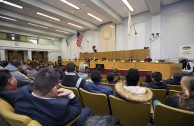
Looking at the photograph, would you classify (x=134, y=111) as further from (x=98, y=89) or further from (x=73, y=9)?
(x=73, y=9)

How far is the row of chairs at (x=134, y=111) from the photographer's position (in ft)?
4.04

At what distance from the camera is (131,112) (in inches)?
60.8

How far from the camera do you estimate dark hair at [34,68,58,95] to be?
3.73ft

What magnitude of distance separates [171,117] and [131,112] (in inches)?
16.7

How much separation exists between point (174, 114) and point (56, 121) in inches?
43.0

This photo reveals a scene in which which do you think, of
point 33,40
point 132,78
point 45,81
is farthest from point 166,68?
point 33,40

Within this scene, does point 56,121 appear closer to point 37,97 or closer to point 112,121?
point 37,97

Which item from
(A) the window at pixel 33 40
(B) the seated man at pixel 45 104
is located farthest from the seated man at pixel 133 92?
(A) the window at pixel 33 40

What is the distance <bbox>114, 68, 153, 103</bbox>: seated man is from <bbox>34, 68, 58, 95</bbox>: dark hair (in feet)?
2.55

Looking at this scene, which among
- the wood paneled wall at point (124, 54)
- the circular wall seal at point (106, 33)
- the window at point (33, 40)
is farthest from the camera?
the window at point (33, 40)

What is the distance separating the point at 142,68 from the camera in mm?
7945

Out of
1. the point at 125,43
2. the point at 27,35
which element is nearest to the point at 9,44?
the point at 27,35

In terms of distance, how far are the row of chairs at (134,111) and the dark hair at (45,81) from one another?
792 millimetres

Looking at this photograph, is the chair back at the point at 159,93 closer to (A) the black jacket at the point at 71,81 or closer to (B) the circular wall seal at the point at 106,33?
(A) the black jacket at the point at 71,81
